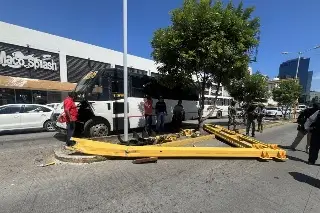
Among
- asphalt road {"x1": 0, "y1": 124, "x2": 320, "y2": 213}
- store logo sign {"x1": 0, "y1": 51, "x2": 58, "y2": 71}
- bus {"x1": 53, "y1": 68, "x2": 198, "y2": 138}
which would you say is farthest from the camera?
store logo sign {"x1": 0, "y1": 51, "x2": 58, "y2": 71}

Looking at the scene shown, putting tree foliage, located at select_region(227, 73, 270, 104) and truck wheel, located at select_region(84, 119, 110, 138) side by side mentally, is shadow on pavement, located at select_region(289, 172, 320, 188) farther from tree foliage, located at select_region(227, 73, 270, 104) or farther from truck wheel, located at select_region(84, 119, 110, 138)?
tree foliage, located at select_region(227, 73, 270, 104)

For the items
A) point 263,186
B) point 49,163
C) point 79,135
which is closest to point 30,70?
A: point 79,135

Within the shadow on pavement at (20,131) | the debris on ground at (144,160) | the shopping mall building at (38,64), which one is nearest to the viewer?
the debris on ground at (144,160)

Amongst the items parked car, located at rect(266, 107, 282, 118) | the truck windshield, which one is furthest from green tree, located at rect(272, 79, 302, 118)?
the truck windshield

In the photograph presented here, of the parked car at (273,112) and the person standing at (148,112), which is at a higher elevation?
the person standing at (148,112)

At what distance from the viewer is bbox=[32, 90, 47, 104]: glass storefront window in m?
25.2

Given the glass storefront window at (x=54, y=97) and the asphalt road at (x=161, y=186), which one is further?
the glass storefront window at (x=54, y=97)

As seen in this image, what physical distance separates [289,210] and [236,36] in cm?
751

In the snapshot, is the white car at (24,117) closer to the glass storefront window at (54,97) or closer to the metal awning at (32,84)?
the metal awning at (32,84)

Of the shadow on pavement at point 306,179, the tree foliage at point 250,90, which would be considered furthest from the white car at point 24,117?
the tree foliage at point 250,90

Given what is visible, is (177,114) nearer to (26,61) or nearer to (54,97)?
(54,97)

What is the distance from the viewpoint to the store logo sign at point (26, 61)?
925 inches

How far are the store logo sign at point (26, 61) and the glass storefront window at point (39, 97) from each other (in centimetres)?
249

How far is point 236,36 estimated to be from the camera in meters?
10.3
